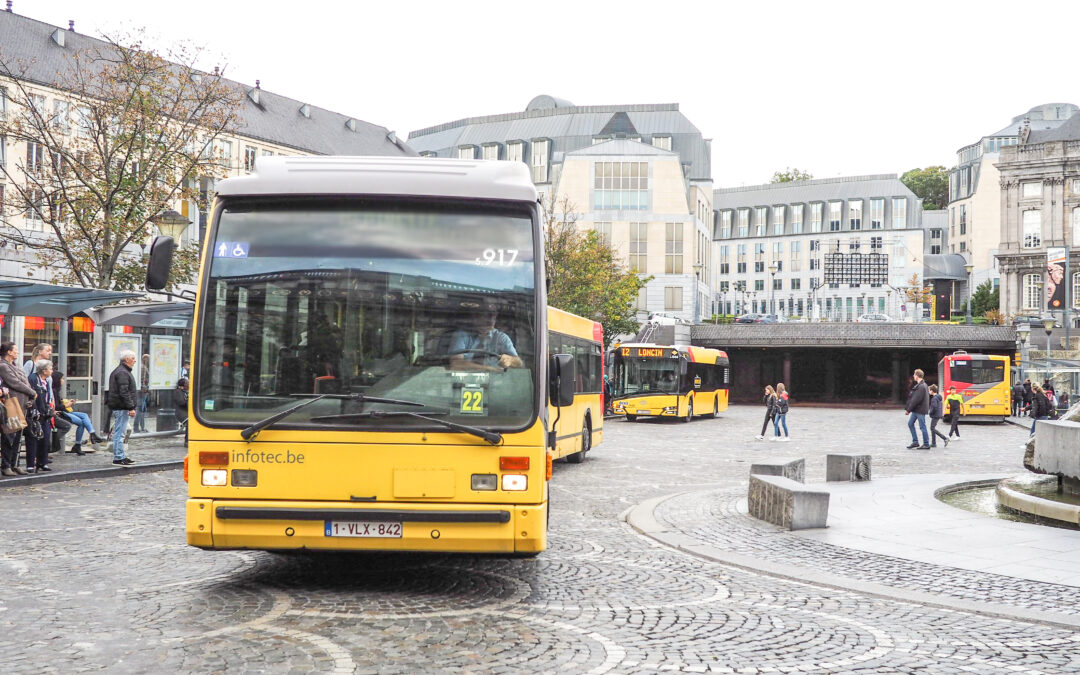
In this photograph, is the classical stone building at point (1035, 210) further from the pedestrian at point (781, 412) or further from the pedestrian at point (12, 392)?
the pedestrian at point (12, 392)

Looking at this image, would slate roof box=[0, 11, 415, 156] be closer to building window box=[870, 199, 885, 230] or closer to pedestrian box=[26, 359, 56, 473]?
pedestrian box=[26, 359, 56, 473]

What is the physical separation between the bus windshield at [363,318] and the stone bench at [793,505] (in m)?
4.83

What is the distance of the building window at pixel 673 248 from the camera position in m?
76.5

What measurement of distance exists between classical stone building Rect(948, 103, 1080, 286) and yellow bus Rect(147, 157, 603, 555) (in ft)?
330

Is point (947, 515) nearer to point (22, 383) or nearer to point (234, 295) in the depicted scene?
point (234, 295)

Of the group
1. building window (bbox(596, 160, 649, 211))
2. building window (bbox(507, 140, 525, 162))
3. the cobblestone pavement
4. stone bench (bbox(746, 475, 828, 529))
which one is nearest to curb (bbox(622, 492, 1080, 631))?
the cobblestone pavement

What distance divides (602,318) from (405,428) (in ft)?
144

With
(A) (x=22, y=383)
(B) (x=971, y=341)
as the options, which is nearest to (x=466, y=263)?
(A) (x=22, y=383)

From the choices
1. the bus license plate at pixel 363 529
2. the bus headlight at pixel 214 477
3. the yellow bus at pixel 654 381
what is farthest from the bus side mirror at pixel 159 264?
the yellow bus at pixel 654 381

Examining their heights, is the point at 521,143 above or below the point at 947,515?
above

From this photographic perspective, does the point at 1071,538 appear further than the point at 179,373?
No

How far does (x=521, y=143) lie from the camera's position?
309ft

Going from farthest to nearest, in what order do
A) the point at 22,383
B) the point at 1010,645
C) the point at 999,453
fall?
the point at 999,453 < the point at 22,383 < the point at 1010,645

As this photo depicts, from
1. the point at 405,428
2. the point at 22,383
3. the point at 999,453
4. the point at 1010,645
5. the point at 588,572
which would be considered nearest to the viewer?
the point at 1010,645
